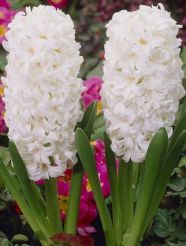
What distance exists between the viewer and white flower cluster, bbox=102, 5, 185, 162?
1.50 metres

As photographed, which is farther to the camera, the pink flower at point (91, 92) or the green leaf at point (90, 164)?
the pink flower at point (91, 92)

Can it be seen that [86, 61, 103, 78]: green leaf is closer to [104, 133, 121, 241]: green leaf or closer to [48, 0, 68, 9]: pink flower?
[48, 0, 68, 9]: pink flower

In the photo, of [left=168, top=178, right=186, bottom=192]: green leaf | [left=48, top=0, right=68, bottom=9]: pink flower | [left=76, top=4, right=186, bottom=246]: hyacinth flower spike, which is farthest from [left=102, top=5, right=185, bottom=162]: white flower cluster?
[left=48, top=0, right=68, bottom=9]: pink flower

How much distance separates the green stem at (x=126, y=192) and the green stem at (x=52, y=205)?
0.18 meters

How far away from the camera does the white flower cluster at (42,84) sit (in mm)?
1523

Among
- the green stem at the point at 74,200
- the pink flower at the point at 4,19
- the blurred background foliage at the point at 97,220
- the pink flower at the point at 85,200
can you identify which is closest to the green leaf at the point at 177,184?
the blurred background foliage at the point at 97,220

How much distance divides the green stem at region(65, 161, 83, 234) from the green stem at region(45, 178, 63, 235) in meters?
0.03

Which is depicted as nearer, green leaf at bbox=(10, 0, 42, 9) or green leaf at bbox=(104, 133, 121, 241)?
green leaf at bbox=(104, 133, 121, 241)

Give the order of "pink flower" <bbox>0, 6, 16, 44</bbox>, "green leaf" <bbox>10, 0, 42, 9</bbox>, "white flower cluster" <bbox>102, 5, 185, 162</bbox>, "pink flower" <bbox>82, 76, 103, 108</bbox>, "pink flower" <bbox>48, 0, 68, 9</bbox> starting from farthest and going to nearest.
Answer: "pink flower" <bbox>48, 0, 68, 9</bbox> → "green leaf" <bbox>10, 0, 42, 9</bbox> → "pink flower" <bbox>0, 6, 16, 44</bbox> → "pink flower" <bbox>82, 76, 103, 108</bbox> → "white flower cluster" <bbox>102, 5, 185, 162</bbox>

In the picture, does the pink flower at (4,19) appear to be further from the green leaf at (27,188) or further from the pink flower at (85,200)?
the green leaf at (27,188)

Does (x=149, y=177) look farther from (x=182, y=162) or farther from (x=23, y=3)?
(x=23, y=3)

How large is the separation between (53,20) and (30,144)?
312 mm

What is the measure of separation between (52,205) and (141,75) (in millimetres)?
472

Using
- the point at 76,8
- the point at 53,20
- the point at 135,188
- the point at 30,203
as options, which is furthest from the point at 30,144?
the point at 76,8
